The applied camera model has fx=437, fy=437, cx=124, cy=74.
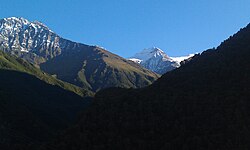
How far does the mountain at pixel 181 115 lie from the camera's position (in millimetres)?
88312

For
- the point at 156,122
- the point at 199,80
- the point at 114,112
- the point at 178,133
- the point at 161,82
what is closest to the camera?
the point at 178,133

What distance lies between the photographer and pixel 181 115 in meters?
99.2

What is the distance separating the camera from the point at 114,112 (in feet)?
358

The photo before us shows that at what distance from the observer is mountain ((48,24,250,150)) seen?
88.3 metres

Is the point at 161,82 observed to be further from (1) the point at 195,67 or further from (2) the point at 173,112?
(2) the point at 173,112

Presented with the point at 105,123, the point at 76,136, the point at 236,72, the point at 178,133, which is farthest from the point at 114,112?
the point at 236,72

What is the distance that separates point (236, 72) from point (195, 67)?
65.8ft

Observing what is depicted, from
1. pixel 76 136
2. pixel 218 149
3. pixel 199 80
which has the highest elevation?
pixel 199 80

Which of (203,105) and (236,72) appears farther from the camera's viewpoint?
(236,72)

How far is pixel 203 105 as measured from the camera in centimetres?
10050

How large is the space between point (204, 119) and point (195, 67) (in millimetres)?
38651

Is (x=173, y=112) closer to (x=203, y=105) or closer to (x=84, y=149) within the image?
(x=203, y=105)

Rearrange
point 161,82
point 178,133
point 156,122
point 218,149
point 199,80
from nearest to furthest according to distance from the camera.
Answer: point 218,149 → point 178,133 → point 156,122 → point 199,80 → point 161,82

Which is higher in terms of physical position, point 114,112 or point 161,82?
point 161,82
